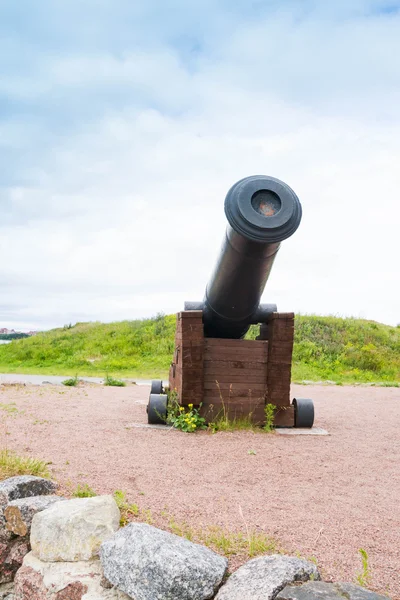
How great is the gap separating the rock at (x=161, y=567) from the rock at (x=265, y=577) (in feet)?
0.35

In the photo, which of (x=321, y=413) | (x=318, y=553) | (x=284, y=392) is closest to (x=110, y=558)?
(x=318, y=553)

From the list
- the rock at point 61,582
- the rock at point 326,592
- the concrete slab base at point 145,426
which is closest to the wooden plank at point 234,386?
the concrete slab base at point 145,426

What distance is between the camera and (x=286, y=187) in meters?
6.16

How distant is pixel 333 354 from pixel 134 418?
14466 millimetres

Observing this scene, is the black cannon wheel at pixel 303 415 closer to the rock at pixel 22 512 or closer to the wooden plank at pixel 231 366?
the wooden plank at pixel 231 366

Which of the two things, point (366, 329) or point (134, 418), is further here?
point (366, 329)

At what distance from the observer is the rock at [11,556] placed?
388 centimetres

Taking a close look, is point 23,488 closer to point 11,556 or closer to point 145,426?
point 11,556

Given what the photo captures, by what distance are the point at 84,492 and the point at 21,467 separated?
Answer: 2.74 ft

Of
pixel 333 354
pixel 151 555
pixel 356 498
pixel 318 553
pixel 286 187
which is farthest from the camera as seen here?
pixel 333 354

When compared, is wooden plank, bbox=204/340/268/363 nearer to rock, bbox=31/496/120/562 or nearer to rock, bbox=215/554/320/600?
rock, bbox=31/496/120/562

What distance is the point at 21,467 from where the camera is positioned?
15.6ft

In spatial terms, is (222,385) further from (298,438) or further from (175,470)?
(175,470)

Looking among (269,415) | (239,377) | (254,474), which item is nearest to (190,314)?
(239,377)
